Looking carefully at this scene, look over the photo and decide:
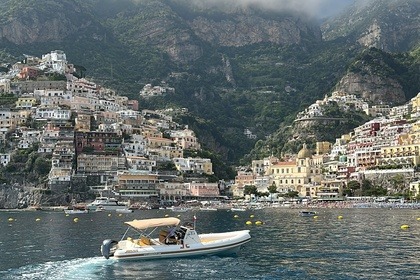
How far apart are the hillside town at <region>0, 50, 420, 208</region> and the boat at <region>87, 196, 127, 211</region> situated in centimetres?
478

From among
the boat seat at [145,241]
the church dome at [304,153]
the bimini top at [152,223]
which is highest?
the church dome at [304,153]

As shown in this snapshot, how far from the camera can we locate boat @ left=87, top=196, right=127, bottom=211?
117 metres

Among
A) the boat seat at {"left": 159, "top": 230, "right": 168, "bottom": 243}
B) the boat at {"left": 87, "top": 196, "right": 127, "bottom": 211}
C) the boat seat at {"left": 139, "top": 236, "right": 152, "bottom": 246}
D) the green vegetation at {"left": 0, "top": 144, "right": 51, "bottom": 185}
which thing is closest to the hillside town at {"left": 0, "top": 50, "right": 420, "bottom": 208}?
the green vegetation at {"left": 0, "top": 144, "right": 51, "bottom": 185}

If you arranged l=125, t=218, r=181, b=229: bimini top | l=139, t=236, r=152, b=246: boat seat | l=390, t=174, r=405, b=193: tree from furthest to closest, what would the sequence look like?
l=390, t=174, r=405, b=193: tree, l=125, t=218, r=181, b=229: bimini top, l=139, t=236, r=152, b=246: boat seat

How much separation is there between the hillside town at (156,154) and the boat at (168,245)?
270 feet

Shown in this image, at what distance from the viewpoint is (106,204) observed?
385ft

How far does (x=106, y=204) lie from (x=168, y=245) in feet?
262

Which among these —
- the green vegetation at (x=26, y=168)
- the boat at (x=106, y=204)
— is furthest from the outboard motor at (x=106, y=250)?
the green vegetation at (x=26, y=168)

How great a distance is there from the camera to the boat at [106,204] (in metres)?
117

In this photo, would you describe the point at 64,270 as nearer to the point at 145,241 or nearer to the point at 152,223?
the point at 145,241

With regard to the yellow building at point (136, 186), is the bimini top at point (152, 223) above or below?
below

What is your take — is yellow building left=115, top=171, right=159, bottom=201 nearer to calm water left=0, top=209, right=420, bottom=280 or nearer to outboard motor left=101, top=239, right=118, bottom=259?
calm water left=0, top=209, right=420, bottom=280

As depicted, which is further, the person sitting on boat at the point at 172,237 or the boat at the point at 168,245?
the person sitting on boat at the point at 172,237

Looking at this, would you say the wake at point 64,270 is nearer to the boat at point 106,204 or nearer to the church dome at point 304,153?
the boat at point 106,204
